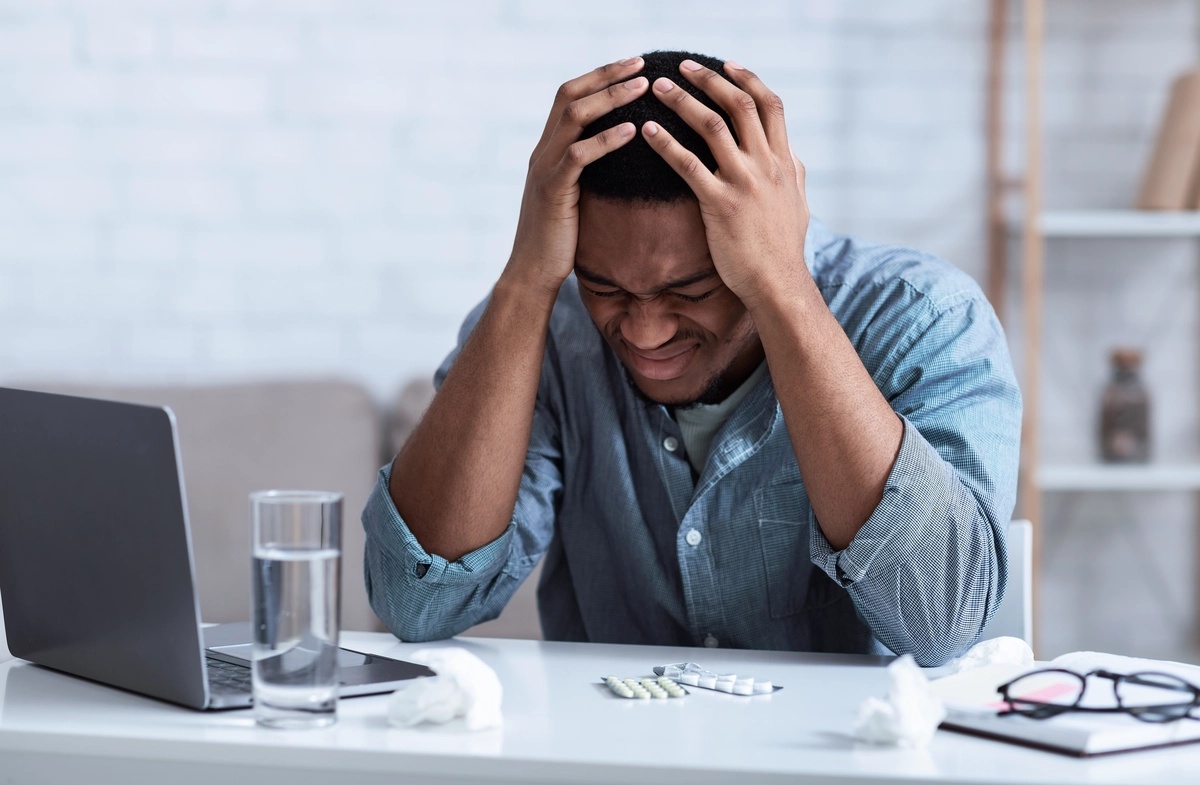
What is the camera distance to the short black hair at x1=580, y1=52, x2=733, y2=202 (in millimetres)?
1105

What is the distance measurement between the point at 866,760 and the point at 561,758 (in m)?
→ 0.18

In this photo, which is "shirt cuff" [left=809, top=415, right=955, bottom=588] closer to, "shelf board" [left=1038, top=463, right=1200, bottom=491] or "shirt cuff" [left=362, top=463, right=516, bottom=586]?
"shirt cuff" [left=362, top=463, right=516, bottom=586]

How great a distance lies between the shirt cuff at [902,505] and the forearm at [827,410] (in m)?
0.01

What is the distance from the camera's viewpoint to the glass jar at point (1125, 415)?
2219mm

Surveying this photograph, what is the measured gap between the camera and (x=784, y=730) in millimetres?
817

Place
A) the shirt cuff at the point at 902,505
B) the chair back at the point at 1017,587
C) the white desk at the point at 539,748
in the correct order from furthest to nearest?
the chair back at the point at 1017,587 → the shirt cuff at the point at 902,505 → the white desk at the point at 539,748

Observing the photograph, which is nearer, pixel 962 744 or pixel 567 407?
pixel 962 744

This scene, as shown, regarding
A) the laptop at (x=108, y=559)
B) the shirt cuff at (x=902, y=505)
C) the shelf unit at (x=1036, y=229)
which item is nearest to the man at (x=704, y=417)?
the shirt cuff at (x=902, y=505)

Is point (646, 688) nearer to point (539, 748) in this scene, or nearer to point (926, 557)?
point (539, 748)

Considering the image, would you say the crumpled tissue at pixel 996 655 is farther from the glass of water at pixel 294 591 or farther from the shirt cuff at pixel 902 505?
the glass of water at pixel 294 591

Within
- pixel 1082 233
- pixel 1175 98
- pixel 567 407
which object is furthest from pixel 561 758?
pixel 1175 98

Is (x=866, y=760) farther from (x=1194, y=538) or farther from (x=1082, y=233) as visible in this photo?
(x=1194, y=538)

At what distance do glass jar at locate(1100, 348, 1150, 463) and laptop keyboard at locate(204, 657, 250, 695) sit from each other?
67.0 inches

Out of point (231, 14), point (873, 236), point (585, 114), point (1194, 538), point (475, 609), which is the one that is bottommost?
point (1194, 538)
